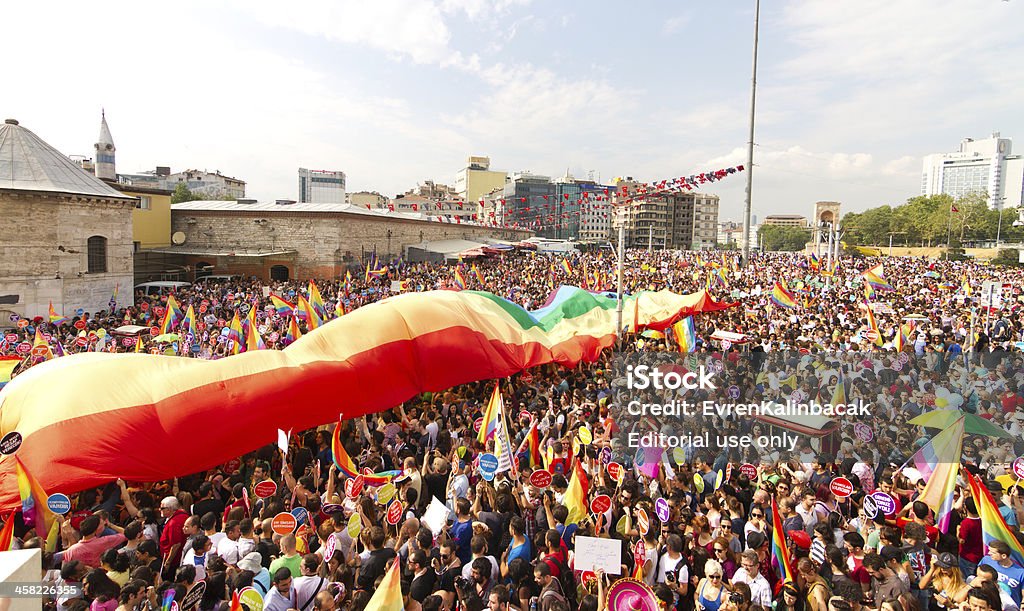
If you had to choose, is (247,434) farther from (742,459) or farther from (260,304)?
(260,304)

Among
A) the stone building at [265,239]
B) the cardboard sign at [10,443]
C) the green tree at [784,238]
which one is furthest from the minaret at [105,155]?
the green tree at [784,238]

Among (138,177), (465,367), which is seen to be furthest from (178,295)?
(138,177)

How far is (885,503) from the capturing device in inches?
228

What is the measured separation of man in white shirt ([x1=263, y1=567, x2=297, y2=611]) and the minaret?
40.8 metres

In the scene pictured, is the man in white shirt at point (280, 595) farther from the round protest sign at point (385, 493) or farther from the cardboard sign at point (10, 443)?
→ the cardboard sign at point (10, 443)

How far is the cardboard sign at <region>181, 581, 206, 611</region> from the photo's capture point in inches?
181

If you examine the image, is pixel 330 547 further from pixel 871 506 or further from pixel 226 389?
pixel 871 506

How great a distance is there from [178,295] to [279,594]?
24767 millimetres

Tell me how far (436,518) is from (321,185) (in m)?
111

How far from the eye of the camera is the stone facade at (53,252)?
21.6m

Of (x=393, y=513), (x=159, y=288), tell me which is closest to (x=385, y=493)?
(x=393, y=513)

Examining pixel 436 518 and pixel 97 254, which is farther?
pixel 97 254

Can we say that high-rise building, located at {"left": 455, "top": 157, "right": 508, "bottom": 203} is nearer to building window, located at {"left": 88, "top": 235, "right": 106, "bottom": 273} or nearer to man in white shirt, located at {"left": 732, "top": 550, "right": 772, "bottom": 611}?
building window, located at {"left": 88, "top": 235, "right": 106, "bottom": 273}

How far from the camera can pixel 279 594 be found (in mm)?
4645
